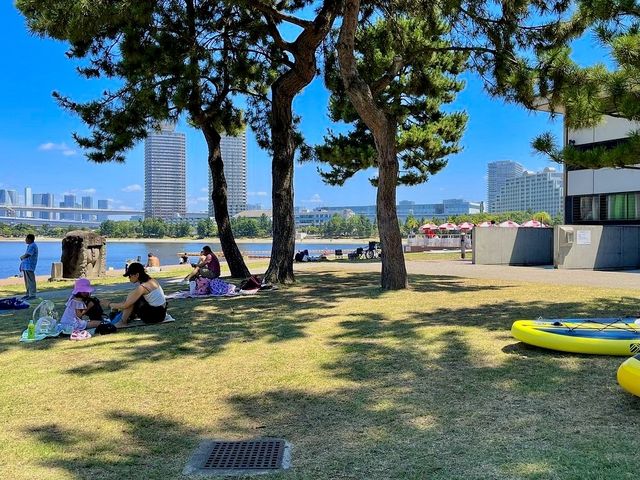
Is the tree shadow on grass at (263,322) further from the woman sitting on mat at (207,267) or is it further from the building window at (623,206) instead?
the building window at (623,206)

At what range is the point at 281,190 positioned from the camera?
44.1 ft

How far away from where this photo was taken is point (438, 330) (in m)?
7.46

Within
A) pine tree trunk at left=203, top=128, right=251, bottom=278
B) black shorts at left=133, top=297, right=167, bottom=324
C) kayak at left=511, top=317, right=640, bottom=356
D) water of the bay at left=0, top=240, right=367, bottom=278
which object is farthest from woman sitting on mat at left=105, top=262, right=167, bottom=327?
water of the bay at left=0, top=240, right=367, bottom=278

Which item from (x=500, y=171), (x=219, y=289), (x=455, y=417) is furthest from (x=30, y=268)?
(x=500, y=171)

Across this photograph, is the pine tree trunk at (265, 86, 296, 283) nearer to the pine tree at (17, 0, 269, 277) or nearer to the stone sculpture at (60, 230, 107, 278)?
the pine tree at (17, 0, 269, 277)

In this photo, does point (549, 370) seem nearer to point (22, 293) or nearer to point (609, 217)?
point (22, 293)

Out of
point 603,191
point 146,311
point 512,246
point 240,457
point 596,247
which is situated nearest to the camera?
point 240,457

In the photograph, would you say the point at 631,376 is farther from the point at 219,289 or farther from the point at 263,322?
the point at 219,289

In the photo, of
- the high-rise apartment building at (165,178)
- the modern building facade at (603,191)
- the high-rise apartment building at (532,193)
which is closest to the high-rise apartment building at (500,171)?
the high-rise apartment building at (532,193)

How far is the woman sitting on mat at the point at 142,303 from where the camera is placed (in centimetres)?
819

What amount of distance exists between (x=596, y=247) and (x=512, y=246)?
10.8 ft

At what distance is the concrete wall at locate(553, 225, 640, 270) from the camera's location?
19.6 metres

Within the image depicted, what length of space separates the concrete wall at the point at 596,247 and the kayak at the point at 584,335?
1390cm

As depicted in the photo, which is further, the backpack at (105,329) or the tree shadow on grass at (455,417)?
the backpack at (105,329)
